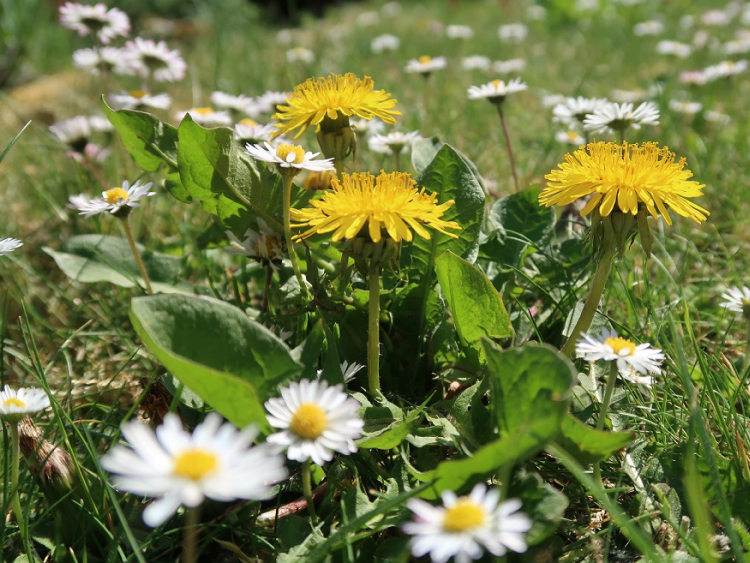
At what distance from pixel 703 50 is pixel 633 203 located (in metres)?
3.81

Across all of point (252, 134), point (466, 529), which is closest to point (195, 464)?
point (466, 529)

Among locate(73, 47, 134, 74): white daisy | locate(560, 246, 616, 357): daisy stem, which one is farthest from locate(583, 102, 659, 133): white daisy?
locate(73, 47, 134, 74): white daisy

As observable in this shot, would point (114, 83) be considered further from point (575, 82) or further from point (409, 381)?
point (409, 381)

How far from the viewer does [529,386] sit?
1.08m

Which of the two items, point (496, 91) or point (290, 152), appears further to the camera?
point (496, 91)

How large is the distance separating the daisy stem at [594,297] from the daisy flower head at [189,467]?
0.72m

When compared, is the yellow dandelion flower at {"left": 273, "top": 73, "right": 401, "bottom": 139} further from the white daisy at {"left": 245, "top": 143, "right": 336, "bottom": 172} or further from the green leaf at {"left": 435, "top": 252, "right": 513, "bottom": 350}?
the green leaf at {"left": 435, "top": 252, "right": 513, "bottom": 350}

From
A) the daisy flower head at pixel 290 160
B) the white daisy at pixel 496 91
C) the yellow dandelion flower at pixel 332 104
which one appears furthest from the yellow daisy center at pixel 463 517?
the white daisy at pixel 496 91

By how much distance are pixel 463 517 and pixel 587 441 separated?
1.05ft

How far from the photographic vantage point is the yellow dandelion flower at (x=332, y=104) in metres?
1.39

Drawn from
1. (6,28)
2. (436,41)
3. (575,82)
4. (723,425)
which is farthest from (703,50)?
(6,28)

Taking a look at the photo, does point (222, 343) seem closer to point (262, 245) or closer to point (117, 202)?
point (262, 245)

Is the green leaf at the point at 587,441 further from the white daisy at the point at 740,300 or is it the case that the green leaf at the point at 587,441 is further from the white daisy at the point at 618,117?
the white daisy at the point at 618,117

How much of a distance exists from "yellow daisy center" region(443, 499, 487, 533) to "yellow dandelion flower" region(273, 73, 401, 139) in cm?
80
